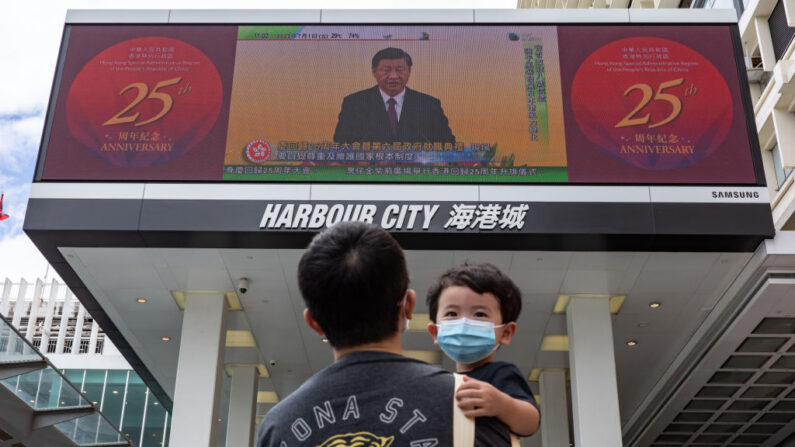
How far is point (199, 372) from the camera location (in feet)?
43.3

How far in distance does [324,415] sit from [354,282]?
13.1 inches

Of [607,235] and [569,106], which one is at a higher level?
[569,106]

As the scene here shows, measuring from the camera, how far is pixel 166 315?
14.8m

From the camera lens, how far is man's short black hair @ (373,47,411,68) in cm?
1258

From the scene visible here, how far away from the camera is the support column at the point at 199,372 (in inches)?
504

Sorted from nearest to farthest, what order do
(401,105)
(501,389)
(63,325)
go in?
1. (501,389)
2. (401,105)
3. (63,325)

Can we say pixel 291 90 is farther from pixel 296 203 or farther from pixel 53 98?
pixel 53 98

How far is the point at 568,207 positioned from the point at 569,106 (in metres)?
1.62

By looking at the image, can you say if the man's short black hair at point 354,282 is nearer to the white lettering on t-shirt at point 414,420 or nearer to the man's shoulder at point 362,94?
the white lettering on t-shirt at point 414,420

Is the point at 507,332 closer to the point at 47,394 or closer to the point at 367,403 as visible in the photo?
the point at 367,403

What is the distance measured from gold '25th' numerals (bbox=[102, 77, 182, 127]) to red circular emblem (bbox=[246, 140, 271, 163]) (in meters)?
1.41

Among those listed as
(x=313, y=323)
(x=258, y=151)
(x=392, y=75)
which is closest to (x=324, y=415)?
(x=313, y=323)

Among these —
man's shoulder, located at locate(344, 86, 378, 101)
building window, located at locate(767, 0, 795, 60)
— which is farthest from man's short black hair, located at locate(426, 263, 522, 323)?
building window, located at locate(767, 0, 795, 60)

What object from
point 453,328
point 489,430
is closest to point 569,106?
point 453,328
